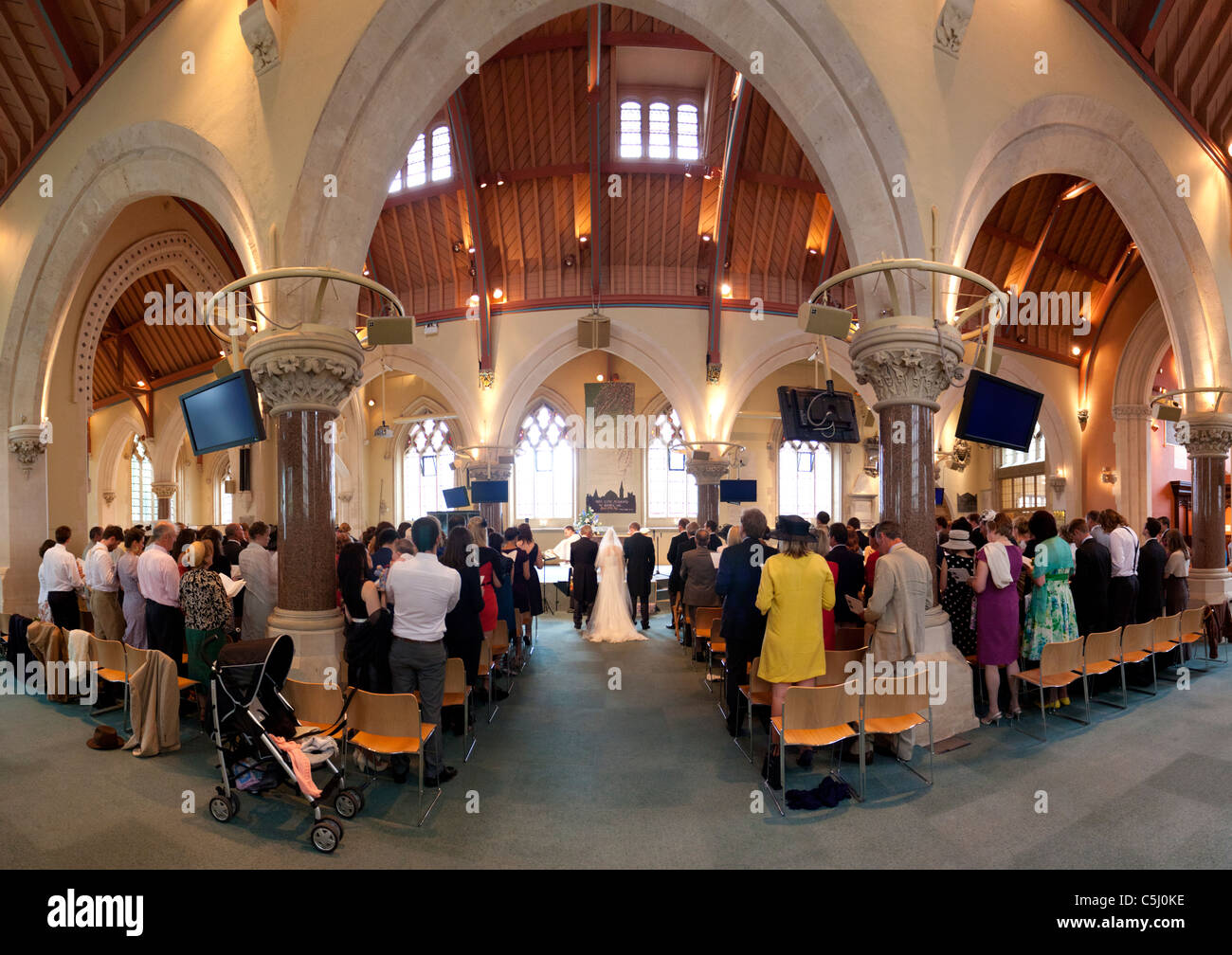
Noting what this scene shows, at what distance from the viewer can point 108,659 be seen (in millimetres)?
5480

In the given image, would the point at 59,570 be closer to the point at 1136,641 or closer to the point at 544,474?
the point at 1136,641

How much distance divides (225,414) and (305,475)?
81 centimetres

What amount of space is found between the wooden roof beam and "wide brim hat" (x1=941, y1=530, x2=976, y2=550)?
8485 mm

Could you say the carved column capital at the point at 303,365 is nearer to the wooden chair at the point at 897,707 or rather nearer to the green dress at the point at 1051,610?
the wooden chair at the point at 897,707

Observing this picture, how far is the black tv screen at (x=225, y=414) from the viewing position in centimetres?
494

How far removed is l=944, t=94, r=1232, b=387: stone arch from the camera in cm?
582

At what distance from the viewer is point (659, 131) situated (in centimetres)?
1291

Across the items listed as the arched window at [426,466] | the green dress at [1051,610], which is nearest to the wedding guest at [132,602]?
the green dress at [1051,610]

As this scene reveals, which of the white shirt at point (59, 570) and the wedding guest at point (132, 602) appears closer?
the wedding guest at point (132, 602)

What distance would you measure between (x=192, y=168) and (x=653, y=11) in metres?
4.54

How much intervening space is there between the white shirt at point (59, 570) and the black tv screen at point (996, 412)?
8.59 m

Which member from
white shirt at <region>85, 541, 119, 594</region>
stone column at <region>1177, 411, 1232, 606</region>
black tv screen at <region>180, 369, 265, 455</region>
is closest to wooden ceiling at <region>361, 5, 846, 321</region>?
stone column at <region>1177, 411, 1232, 606</region>

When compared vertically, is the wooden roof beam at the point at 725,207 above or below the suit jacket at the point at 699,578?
above

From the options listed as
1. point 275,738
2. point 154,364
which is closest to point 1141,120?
point 275,738
